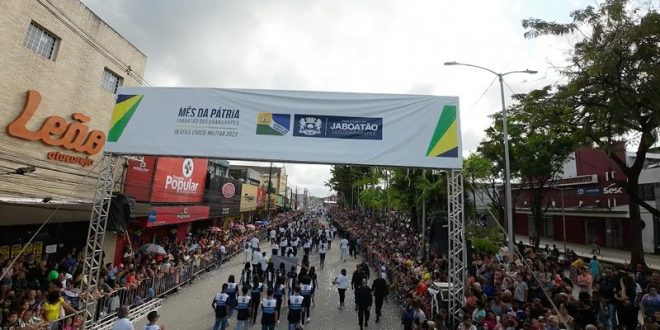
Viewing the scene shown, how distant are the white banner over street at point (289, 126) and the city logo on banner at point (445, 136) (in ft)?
0.08

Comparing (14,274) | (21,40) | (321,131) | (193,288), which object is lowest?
(193,288)

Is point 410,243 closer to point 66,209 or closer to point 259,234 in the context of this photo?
point 259,234

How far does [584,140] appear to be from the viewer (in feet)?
62.3

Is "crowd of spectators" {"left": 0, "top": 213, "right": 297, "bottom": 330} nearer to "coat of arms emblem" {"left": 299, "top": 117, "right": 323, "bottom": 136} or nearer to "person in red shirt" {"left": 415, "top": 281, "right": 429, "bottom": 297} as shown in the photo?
"coat of arms emblem" {"left": 299, "top": 117, "right": 323, "bottom": 136}

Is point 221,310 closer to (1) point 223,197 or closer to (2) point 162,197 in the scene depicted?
(2) point 162,197

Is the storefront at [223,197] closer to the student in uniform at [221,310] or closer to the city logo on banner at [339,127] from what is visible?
the student in uniform at [221,310]

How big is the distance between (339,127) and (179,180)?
15411 millimetres

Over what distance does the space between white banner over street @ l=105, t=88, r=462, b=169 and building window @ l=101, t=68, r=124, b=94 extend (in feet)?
20.3

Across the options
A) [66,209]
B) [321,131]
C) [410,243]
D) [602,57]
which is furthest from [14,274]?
[410,243]

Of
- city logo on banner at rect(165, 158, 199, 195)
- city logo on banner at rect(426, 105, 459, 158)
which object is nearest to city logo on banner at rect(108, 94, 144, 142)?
city logo on banner at rect(426, 105, 459, 158)

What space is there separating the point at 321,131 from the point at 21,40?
9.64 m

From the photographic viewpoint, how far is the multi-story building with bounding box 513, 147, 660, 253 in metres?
27.8

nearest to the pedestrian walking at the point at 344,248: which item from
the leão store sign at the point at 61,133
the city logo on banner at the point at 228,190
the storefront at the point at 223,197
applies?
the storefront at the point at 223,197

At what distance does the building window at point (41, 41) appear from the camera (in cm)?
1145
